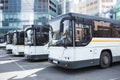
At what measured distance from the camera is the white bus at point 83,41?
8.69 m

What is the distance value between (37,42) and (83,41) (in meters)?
4.94

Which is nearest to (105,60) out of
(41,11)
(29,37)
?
(29,37)

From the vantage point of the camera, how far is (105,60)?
405 inches

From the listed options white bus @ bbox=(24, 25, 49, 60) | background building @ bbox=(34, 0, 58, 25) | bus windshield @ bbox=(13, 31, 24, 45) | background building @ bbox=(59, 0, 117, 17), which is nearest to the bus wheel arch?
white bus @ bbox=(24, 25, 49, 60)

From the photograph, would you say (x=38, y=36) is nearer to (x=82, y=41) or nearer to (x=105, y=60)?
(x=82, y=41)

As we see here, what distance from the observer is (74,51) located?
8.66 meters

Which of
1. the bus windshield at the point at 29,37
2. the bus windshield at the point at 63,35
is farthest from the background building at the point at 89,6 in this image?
the bus windshield at the point at 63,35

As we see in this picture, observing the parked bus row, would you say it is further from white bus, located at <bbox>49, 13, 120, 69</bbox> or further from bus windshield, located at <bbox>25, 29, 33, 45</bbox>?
bus windshield, located at <bbox>25, 29, 33, 45</bbox>

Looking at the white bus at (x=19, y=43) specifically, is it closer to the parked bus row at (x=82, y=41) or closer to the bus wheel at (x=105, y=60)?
the parked bus row at (x=82, y=41)

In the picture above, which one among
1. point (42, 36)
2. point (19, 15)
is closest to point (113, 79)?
point (42, 36)

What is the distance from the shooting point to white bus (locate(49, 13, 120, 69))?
869 cm

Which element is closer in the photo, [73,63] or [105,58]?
[73,63]

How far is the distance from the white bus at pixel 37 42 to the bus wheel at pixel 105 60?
4.82 m

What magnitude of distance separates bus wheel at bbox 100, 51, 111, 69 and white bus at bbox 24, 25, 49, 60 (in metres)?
4.82
